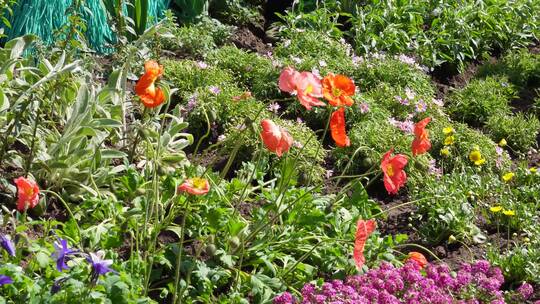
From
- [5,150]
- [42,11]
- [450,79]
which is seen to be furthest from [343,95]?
[450,79]

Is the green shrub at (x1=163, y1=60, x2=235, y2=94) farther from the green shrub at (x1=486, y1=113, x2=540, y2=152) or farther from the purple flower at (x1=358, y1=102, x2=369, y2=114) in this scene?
the green shrub at (x1=486, y1=113, x2=540, y2=152)

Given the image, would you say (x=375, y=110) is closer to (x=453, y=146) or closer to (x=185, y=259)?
(x=453, y=146)

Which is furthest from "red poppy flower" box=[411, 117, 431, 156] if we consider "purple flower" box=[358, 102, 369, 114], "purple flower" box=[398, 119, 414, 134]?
"purple flower" box=[358, 102, 369, 114]

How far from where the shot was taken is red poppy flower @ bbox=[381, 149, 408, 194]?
3584 millimetres

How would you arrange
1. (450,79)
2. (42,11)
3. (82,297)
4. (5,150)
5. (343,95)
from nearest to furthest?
(82,297)
(343,95)
(5,150)
(42,11)
(450,79)

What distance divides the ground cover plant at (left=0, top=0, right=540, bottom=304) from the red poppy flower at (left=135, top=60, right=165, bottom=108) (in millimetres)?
10

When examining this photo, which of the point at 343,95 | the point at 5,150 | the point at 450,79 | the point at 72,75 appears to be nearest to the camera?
the point at 343,95

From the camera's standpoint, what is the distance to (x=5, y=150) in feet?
14.0

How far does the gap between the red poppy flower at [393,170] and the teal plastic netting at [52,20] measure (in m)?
2.67

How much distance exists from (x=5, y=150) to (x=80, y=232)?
2.84 feet

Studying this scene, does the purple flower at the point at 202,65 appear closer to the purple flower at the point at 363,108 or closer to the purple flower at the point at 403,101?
the purple flower at the point at 363,108

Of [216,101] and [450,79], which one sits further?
[450,79]

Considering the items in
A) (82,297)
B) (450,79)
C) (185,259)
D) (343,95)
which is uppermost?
(343,95)

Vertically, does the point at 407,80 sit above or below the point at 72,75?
below
